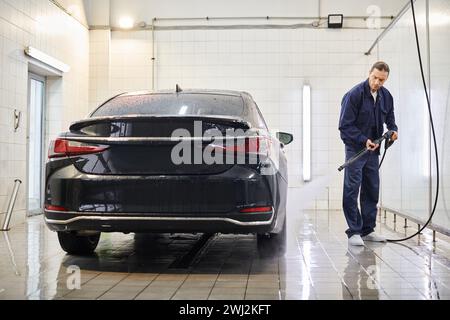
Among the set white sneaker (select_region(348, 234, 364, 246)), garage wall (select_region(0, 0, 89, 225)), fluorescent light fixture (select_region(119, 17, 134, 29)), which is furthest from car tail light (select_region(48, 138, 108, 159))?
fluorescent light fixture (select_region(119, 17, 134, 29))

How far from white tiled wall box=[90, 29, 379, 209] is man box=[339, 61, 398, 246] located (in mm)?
3893

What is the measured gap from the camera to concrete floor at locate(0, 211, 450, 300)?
2658 millimetres

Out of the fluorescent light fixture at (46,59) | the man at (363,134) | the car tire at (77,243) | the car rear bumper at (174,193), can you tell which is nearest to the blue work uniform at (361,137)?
the man at (363,134)

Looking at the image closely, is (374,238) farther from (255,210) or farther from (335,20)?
(335,20)

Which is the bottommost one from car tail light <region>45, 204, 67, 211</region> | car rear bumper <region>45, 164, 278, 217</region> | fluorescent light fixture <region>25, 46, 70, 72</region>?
car tail light <region>45, 204, 67, 211</region>

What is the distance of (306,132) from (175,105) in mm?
5226

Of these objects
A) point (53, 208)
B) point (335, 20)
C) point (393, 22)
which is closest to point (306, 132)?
point (335, 20)

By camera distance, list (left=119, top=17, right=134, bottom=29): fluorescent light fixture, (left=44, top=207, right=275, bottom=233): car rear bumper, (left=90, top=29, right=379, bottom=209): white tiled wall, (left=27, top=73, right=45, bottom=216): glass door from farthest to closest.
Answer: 1. (left=119, top=17, right=134, bottom=29): fluorescent light fixture
2. (left=90, top=29, right=379, bottom=209): white tiled wall
3. (left=27, top=73, right=45, bottom=216): glass door
4. (left=44, top=207, right=275, bottom=233): car rear bumper

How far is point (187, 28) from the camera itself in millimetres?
8492

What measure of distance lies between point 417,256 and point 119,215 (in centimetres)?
239

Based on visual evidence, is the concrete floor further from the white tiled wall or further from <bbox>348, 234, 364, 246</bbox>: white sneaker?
the white tiled wall
